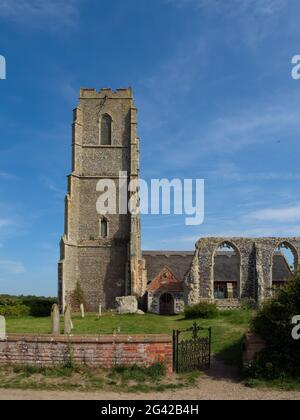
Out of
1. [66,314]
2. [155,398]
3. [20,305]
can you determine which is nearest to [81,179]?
[20,305]

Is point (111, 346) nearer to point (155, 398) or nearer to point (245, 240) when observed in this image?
point (155, 398)

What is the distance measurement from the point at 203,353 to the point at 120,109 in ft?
111

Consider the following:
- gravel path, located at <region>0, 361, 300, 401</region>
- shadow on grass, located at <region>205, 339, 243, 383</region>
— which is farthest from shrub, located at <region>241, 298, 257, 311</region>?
gravel path, located at <region>0, 361, 300, 401</region>

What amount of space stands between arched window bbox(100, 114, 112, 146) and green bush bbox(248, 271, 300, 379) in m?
33.0

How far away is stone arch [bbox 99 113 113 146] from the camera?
4331cm

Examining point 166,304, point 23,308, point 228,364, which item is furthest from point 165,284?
point 228,364

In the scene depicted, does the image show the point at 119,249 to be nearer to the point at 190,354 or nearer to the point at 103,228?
the point at 103,228

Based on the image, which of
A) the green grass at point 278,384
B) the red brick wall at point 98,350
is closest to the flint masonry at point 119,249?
the red brick wall at point 98,350

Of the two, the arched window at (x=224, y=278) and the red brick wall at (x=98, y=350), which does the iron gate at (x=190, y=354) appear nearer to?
the red brick wall at (x=98, y=350)

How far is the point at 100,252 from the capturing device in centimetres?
4134

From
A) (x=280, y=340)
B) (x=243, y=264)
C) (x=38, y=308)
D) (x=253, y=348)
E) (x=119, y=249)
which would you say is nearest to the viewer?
(x=280, y=340)

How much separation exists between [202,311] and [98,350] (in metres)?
16.9

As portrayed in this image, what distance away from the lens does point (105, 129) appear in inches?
1715
